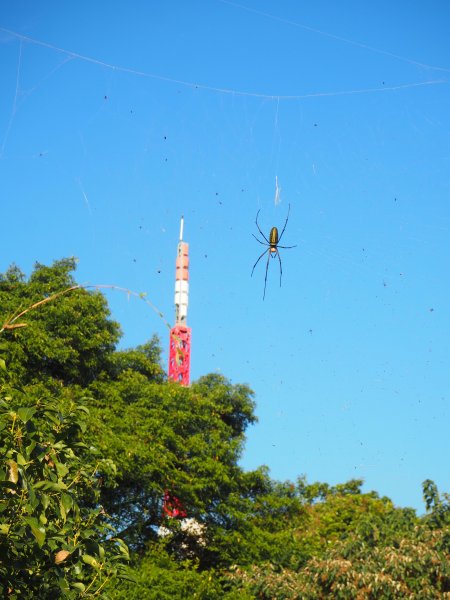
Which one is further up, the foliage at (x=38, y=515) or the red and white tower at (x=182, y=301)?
the red and white tower at (x=182, y=301)

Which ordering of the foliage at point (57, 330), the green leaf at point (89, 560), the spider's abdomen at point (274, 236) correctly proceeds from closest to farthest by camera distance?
the green leaf at point (89, 560) < the spider's abdomen at point (274, 236) < the foliage at point (57, 330)

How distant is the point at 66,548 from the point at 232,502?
18.8 metres

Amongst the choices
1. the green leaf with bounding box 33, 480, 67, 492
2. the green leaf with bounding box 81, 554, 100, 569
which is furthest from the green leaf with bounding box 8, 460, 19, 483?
the green leaf with bounding box 81, 554, 100, 569

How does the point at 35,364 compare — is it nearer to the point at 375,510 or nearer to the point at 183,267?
the point at 375,510

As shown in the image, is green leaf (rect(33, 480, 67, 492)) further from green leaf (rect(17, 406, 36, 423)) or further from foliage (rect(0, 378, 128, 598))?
green leaf (rect(17, 406, 36, 423))

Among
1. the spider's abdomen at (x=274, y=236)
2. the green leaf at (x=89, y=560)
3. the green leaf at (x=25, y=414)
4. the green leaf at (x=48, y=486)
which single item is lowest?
the green leaf at (x=89, y=560)

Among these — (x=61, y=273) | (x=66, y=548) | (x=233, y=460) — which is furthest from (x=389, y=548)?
(x=66, y=548)

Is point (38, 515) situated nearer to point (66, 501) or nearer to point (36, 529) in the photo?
point (66, 501)

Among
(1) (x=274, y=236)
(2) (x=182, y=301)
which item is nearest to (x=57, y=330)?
(1) (x=274, y=236)

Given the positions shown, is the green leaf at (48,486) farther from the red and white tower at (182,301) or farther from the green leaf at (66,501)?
the red and white tower at (182,301)

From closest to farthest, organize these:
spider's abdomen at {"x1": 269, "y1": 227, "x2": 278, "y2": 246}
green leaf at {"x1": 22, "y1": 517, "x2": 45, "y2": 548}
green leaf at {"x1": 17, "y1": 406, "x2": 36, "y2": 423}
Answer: green leaf at {"x1": 22, "y1": 517, "x2": 45, "y2": 548} < green leaf at {"x1": 17, "y1": 406, "x2": 36, "y2": 423} < spider's abdomen at {"x1": 269, "y1": 227, "x2": 278, "y2": 246}

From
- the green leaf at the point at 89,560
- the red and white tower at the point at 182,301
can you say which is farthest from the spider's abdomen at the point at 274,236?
the red and white tower at the point at 182,301

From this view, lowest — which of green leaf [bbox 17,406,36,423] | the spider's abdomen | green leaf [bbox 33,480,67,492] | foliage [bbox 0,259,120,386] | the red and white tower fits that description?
green leaf [bbox 33,480,67,492]

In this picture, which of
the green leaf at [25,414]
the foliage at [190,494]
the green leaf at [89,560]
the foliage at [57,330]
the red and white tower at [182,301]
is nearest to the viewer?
the green leaf at [25,414]
